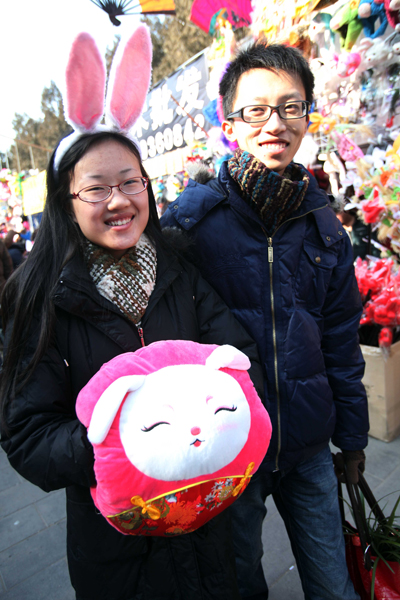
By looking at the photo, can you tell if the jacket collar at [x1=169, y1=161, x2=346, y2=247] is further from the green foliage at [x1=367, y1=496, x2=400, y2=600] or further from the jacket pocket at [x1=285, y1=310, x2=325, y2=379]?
the green foliage at [x1=367, y1=496, x2=400, y2=600]

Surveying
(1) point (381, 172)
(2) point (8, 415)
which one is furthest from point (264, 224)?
(1) point (381, 172)

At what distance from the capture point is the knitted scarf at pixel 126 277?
1.04 m

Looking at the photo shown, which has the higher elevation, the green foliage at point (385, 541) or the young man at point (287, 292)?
the young man at point (287, 292)

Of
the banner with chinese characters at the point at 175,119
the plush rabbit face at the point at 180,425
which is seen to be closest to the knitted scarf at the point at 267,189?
the plush rabbit face at the point at 180,425

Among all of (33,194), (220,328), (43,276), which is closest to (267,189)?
(220,328)

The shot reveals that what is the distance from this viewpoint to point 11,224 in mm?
10367

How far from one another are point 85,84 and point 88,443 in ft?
3.07

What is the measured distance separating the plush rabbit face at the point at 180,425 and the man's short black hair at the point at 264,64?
1032 mm

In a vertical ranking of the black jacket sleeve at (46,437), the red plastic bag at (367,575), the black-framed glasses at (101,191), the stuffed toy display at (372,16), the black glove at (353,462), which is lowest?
the red plastic bag at (367,575)

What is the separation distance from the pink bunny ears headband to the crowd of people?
0.04 metres

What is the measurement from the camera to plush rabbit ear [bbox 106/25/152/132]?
108 centimetres

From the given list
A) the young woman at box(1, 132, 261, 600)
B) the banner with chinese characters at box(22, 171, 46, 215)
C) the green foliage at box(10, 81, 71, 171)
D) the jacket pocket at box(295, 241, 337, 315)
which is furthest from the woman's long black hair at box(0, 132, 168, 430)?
the green foliage at box(10, 81, 71, 171)

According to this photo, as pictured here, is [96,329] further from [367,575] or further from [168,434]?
[367,575]

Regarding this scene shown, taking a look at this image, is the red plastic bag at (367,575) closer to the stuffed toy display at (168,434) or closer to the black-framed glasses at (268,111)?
the stuffed toy display at (168,434)
